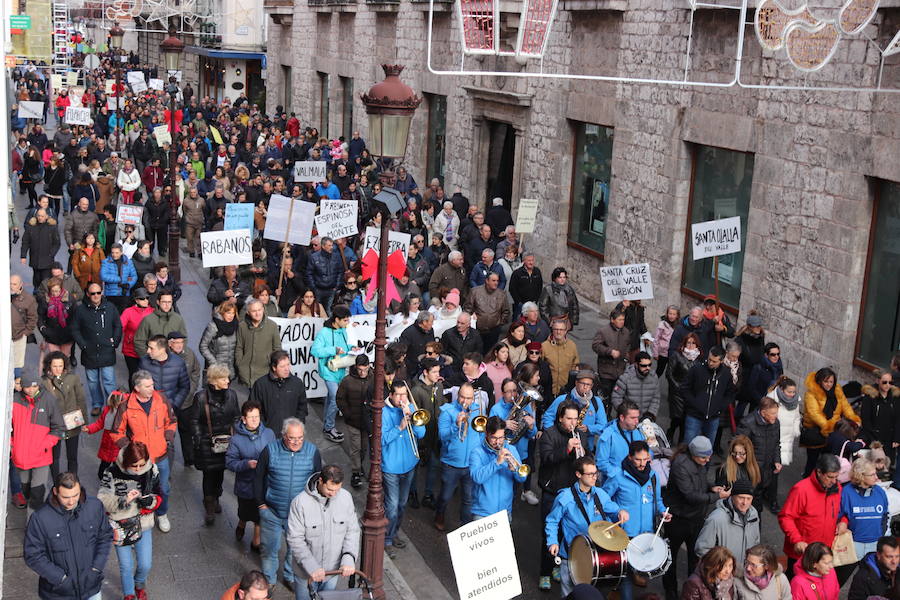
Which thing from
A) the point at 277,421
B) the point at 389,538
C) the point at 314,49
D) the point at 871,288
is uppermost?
the point at 314,49

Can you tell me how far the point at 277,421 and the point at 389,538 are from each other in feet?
4.92

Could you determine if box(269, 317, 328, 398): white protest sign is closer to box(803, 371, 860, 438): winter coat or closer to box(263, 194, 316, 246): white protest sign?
box(263, 194, 316, 246): white protest sign

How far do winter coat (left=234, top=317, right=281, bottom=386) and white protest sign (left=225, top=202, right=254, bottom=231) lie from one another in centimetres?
590

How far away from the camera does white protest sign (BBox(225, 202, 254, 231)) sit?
18203mm

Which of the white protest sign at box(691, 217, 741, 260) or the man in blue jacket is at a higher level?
the white protest sign at box(691, 217, 741, 260)

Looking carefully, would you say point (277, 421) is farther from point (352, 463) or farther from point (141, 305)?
point (141, 305)

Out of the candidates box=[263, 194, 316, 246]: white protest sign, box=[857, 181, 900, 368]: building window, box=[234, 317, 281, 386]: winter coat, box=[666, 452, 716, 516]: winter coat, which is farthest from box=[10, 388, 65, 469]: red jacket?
box=[857, 181, 900, 368]: building window

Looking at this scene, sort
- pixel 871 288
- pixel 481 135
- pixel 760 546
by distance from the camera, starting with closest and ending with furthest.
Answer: pixel 760 546, pixel 871 288, pixel 481 135

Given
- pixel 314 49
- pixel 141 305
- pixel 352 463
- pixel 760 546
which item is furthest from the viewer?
pixel 314 49

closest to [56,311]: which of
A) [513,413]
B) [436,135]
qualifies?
[513,413]

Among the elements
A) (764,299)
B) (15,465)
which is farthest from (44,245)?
(764,299)

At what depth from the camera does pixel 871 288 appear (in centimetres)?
1391

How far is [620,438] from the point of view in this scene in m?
9.77

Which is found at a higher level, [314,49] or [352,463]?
[314,49]
